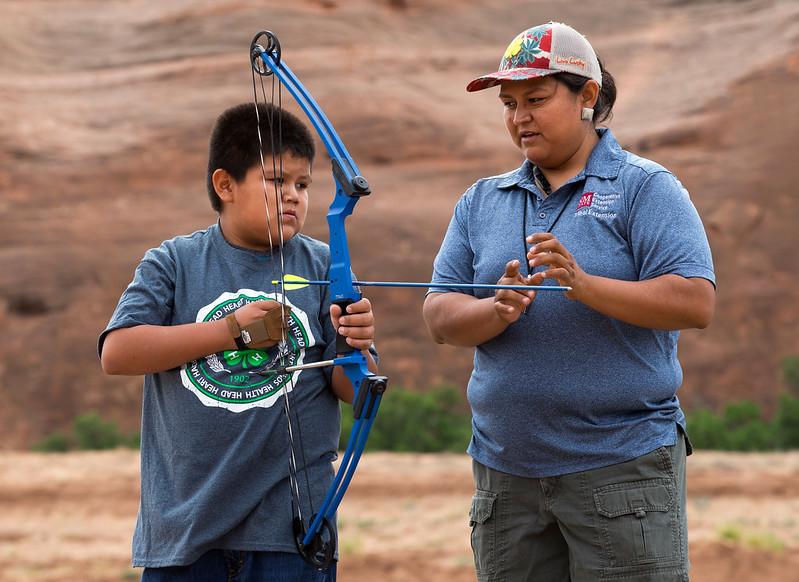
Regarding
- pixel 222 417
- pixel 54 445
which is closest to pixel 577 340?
pixel 222 417

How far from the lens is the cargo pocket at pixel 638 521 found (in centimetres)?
227

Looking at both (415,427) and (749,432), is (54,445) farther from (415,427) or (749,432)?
(749,432)

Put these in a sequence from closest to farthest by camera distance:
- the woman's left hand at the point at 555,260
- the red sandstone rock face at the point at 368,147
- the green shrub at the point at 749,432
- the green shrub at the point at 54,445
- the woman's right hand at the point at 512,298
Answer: the woman's left hand at the point at 555,260 → the woman's right hand at the point at 512,298 → the green shrub at the point at 749,432 → the green shrub at the point at 54,445 → the red sandstone rock face at the point at 368,147

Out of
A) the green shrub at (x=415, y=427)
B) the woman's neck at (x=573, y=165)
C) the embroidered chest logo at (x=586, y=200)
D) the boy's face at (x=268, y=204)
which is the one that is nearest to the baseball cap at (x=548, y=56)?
the woman's neck at (x=573, y=165)

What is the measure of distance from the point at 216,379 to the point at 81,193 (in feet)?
47.1

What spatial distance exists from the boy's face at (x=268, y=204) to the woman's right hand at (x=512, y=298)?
57 cm

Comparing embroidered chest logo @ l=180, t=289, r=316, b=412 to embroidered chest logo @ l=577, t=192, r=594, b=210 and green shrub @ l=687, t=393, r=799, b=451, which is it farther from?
green shrub @ l=687, t=393, r=799, b=451

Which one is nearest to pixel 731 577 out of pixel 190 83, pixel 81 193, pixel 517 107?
pixel 517 107

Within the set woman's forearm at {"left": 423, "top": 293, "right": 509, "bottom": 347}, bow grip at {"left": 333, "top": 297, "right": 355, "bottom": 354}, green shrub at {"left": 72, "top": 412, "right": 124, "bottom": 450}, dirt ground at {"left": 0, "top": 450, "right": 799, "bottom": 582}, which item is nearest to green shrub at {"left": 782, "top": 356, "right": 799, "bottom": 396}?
dirt ground at {"left": 0, "top": 450, "right": 799, "bottom": 582}

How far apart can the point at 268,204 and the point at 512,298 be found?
70cm

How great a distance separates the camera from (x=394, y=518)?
8203mm

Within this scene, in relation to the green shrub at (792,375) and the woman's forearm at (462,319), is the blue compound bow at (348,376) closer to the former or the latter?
the woman's forearm at (462,319)

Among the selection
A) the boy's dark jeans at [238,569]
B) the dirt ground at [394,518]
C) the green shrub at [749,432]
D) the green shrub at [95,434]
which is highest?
the boy's dark jeans at [238,569]

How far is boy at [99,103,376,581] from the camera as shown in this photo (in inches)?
93.3
